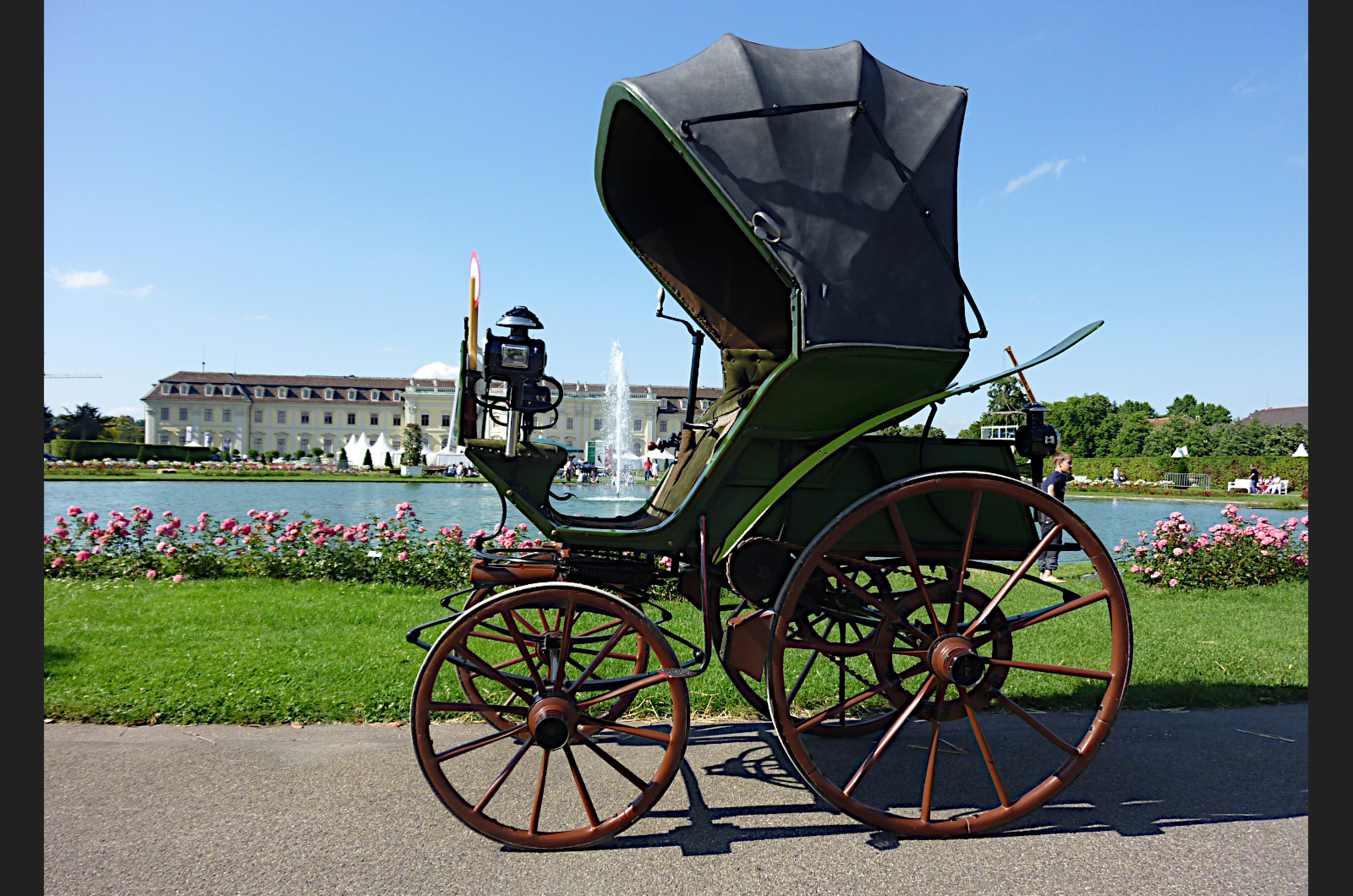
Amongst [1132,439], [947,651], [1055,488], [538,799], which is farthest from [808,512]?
[1132,439]

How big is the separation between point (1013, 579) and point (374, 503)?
Answer: 1857cm

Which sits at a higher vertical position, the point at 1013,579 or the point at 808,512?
the point at 808,512

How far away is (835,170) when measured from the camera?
295 cm

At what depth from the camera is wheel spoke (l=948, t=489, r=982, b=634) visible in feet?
9.76

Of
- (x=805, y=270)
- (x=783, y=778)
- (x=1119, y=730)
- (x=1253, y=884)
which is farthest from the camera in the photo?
(x=1119, y=730)

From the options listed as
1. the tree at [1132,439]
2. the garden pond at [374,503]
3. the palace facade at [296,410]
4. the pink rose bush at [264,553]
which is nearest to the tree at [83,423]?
the palace facade at [296,410]

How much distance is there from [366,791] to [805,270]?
2.68 metres

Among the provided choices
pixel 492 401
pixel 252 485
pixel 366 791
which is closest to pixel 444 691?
pixel 366 791

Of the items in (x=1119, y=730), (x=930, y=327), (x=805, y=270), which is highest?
(x=805, y=270)

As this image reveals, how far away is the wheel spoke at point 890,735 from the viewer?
9.29ft

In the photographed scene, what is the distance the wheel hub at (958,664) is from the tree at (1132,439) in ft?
206

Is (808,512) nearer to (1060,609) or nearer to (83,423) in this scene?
(1060,609)

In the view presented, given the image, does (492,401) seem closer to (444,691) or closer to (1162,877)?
(444,691)

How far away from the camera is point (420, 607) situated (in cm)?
644
